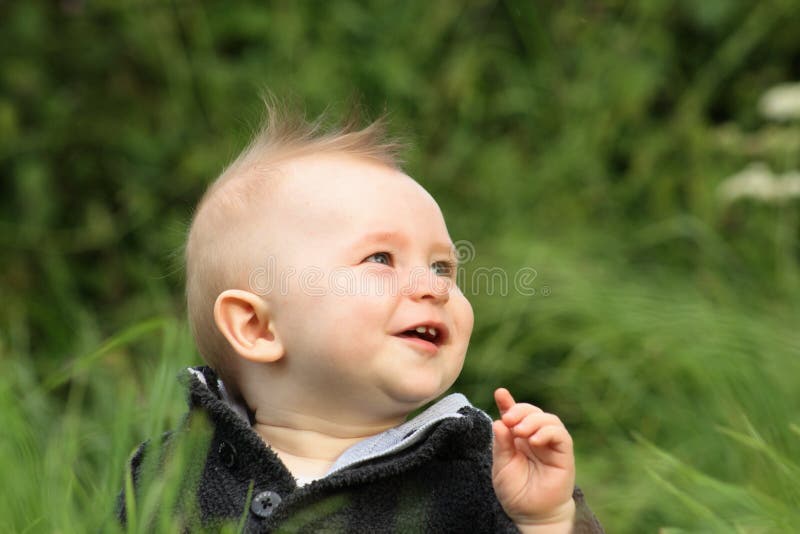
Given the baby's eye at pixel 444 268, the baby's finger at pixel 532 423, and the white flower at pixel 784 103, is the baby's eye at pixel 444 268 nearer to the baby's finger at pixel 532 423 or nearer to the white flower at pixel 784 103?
the baby's finger at pixel 532 423

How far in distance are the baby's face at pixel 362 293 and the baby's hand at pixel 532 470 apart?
0.41ft

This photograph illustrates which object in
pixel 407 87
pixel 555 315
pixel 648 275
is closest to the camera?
pixel 555 315

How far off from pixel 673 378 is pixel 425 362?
109 centimetres

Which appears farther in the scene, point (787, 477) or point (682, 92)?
point (682, 92)

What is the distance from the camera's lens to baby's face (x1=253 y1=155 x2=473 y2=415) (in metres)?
1.47

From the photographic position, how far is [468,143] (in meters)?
3.35

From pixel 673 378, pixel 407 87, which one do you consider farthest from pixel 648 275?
pixel 407 87

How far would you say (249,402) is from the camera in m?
1.62

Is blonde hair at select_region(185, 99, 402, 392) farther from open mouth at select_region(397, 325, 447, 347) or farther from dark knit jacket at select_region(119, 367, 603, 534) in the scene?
open mouth at select_region(397, 325, 447, 347)

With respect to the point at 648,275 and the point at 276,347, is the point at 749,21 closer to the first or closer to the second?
the point at 648,275

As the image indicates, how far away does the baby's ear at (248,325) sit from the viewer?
1536 mm

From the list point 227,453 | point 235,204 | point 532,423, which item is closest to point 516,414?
point 532,423

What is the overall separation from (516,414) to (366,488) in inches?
8.6

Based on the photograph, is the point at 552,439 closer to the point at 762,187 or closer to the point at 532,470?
Answer: the point at 532,470
